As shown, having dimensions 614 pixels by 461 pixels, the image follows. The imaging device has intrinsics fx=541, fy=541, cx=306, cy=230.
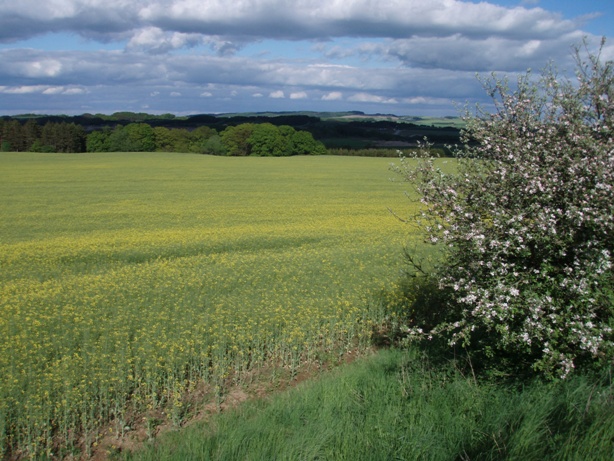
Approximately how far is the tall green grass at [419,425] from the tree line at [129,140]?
234 ft

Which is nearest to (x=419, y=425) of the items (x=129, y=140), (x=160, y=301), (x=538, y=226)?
(x=538, y=226)

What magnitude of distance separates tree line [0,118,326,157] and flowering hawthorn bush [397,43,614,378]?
7056 centimetres

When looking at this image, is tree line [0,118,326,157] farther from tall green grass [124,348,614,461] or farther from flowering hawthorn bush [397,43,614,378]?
tall green grass [124,348,614,461]

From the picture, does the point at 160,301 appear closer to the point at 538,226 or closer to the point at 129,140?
the point at 538,226

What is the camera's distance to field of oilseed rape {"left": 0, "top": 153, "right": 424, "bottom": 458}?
759 cm

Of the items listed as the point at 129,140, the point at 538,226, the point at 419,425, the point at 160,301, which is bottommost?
the point at 160,301

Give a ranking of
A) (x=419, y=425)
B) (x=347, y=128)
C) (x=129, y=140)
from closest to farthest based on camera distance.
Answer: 1. (x=419, y=425)
2. (x=129, y=140)
3. (x=347, y=128)

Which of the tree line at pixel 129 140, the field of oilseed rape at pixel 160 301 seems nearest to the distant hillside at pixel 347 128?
the tree line at pixel 129 140


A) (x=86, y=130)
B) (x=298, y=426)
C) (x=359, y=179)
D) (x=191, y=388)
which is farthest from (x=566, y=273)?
(x=86, y=130)

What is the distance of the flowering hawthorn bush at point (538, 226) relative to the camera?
584 cm

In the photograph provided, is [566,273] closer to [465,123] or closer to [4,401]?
[465,123]

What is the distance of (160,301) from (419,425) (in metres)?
7.72

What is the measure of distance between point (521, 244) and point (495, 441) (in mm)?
2542

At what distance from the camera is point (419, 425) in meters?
5.37
